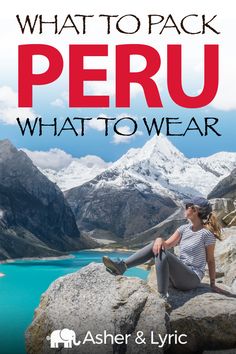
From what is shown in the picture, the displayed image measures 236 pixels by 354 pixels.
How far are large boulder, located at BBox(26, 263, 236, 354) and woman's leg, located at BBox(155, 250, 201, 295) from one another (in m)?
0.21

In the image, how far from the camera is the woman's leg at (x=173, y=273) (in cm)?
1017

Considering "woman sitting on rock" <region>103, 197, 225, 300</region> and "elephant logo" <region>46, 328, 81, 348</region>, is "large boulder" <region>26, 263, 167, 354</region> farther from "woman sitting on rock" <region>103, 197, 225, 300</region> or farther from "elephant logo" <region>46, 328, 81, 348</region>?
"woman sitting on rock" <region>103, 197, 225, 300</region>

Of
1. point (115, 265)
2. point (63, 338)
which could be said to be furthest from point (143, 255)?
point (63, 338)

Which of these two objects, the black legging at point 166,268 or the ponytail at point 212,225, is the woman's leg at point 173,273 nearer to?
the black legging at point 166,268

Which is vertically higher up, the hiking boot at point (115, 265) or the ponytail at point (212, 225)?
the ponytail at point (212, 225)

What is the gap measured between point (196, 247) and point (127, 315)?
1.88m

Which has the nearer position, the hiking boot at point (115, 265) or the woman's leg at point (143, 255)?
the woman's leg at point (143, 255)

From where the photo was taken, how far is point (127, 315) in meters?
10.2

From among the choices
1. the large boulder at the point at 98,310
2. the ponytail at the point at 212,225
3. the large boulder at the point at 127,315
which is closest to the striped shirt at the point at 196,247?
the ponytail at the point at 212,225

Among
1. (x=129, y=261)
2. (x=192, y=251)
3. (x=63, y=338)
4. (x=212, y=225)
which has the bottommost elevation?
(x=63, y=338)

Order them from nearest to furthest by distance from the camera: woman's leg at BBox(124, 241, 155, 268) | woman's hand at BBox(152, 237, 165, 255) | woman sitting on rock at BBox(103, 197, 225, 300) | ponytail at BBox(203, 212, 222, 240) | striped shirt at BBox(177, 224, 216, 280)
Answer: woman's hand at BBox(152, 237, 165, 255)
woman's leg at BBox(124, 241, 155, 268)
woman sitting on rock at BBox(103, 197, 225, 300)
striped shirt at BBox(177, 224, 216, 280)
ponytail at BBox(203, 212, 222, 240)

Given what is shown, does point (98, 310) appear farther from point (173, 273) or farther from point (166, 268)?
point (173, 273)

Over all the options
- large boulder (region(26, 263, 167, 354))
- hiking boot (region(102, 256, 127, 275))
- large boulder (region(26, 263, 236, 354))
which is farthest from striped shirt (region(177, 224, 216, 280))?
hiking boot (region(102, 256, 127, 275))

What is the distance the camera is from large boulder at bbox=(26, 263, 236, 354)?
1016 cm
